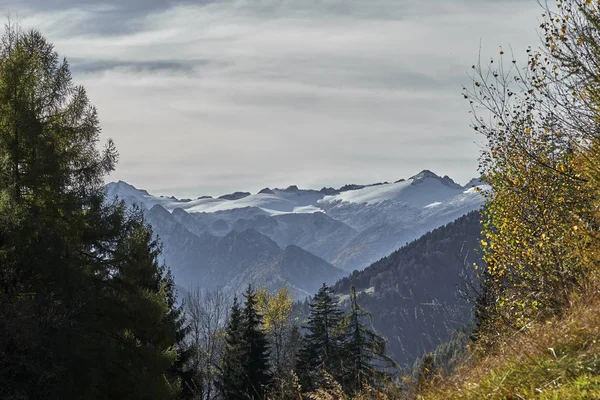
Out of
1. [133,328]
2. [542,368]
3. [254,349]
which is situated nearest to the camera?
[542,368]

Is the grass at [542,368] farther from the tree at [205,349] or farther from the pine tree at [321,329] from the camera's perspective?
the pine tree at [321,329]

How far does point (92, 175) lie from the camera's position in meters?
18.3

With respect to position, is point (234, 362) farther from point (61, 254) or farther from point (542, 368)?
point (542, 368)

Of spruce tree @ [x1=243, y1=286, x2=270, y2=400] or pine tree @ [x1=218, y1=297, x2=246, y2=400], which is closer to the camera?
pine tree @ [x1=218, y1=297, x2=246, y2=400]

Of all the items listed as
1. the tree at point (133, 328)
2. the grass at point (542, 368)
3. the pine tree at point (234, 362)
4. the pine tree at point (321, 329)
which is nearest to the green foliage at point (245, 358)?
the pine tree at point (234, 362)

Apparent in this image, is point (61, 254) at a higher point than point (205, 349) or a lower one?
higher

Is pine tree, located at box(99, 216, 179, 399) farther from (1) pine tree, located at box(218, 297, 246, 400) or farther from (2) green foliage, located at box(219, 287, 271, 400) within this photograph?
(2) green foliage, located at box(219, 287, 271, 400)

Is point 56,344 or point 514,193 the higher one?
point 514,193

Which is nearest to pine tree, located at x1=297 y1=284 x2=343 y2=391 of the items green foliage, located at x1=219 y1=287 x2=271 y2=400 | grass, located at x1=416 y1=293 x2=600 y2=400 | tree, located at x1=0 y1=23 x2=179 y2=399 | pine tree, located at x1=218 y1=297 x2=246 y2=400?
green foliage, located at x1=219 y1=287 x2=271 y2=400

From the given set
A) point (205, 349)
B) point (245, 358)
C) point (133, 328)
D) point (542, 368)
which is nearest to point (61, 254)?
point (133, 328)

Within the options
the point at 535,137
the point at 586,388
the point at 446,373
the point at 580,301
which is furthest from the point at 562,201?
the point at 586,388

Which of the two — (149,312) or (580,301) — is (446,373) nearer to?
(580,301)

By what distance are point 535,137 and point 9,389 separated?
15.1m

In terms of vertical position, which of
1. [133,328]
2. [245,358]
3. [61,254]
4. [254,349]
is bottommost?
[245,358]
